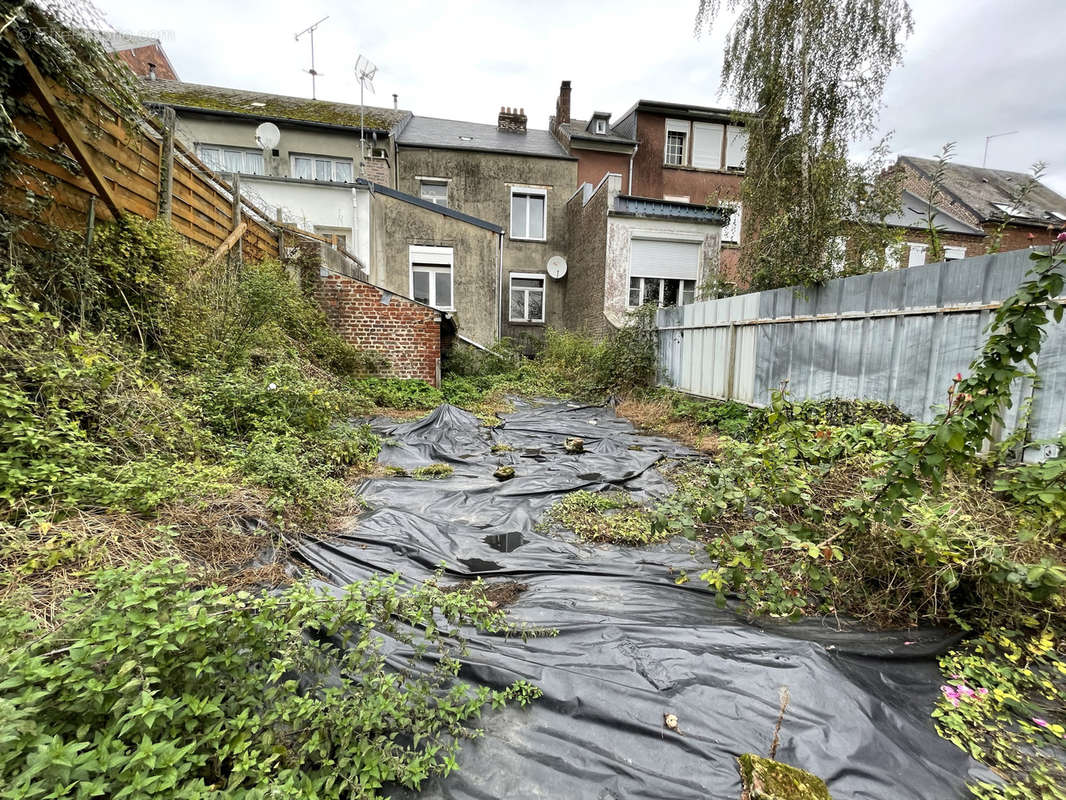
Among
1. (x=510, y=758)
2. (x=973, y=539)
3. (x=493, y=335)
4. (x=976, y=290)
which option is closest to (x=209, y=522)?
(x=510, y=758)

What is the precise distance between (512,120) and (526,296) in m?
7.10

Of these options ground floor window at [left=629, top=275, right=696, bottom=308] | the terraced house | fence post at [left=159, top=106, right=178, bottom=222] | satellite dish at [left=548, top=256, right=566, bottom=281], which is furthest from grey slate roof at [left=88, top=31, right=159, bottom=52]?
satellite dish at [left=548, top=256, right=566, bottom=281]

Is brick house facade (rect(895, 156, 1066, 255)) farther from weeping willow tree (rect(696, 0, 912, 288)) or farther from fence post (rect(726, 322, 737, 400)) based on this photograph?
fence post (rect(726, 322, 737, 400))

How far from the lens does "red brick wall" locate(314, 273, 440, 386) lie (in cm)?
856

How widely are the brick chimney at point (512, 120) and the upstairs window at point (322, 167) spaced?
645cm

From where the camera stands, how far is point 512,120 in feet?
54.4

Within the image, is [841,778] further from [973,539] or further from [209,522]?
[209,522]

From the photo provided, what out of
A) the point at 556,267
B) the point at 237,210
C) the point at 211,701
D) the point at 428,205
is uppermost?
the point at 428,205

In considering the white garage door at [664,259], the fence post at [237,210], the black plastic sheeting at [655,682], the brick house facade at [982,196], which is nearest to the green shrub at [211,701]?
the black plastic sheeting at [655,682]

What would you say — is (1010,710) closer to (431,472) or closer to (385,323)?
(431,472)

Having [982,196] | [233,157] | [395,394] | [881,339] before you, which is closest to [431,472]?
[395,394]

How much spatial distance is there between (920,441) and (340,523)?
342 cm

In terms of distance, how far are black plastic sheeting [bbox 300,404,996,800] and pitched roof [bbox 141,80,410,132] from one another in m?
13.9

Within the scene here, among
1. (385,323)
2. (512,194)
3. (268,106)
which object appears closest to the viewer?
(385,323)
